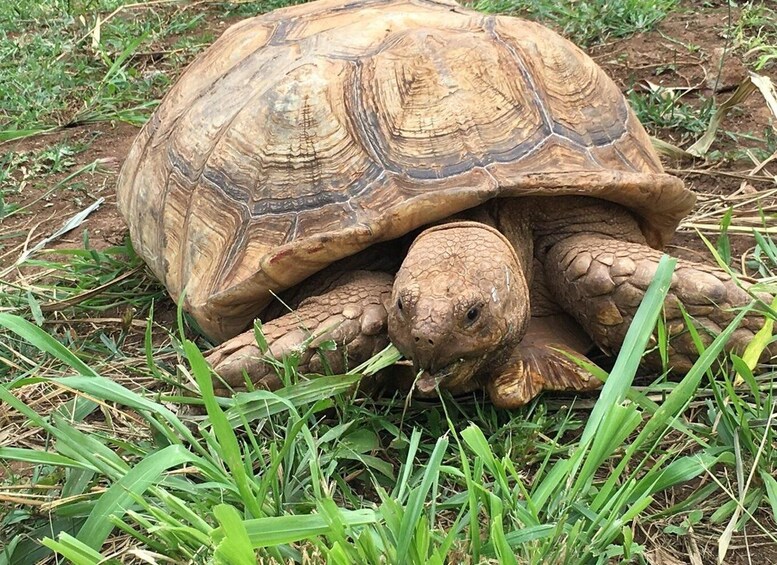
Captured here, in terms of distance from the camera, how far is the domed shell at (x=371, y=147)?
7.80 feet

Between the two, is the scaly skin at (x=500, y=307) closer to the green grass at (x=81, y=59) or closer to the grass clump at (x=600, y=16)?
the grass clump at (x=600, y=16)

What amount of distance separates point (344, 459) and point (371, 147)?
0.97 m

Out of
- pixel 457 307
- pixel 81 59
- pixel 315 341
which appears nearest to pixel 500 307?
pixel 457 307

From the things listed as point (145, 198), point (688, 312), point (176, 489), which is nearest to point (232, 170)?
point (145, 198)

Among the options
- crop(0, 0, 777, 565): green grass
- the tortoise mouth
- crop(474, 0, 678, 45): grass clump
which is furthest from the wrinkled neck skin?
crop(474, 0, 678, 45): grass clump

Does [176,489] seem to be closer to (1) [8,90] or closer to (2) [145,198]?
(2) [145,198]

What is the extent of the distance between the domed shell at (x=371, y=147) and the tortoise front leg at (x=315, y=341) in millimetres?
152

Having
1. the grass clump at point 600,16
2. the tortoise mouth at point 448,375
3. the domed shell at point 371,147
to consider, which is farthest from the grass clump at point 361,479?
the grass clump at point 600,16

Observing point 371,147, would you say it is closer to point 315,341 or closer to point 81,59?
point 315,341

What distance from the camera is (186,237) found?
282cm

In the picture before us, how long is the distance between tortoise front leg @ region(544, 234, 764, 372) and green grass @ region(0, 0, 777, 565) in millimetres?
116

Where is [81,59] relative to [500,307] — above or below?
below

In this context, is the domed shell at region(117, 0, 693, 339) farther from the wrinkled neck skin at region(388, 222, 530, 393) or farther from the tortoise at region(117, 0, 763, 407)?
the wrinkled neck skin at region(388, 222, 530, 393)

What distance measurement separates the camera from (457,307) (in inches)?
80.4
